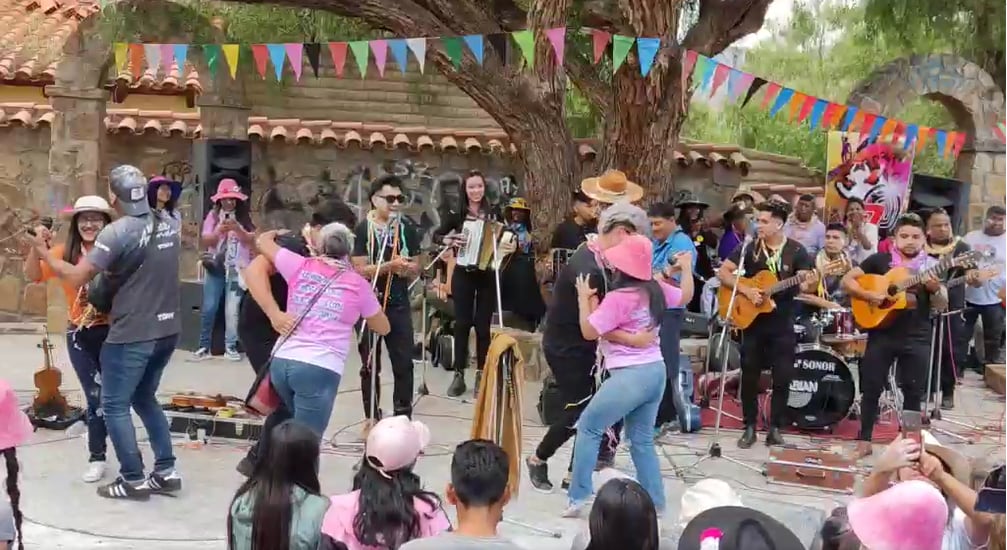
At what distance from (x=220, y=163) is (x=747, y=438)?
5692 millimetres

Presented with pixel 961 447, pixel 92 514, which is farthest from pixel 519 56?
pixel 92 514

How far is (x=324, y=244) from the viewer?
5.52m

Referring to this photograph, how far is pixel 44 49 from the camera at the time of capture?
15.2 metres

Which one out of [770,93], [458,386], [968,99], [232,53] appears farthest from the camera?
[968,99]

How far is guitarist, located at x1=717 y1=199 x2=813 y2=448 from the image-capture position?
7.33 m

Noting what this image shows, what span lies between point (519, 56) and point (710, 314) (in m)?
2.88

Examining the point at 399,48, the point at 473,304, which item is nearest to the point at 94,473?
the point at 473,304

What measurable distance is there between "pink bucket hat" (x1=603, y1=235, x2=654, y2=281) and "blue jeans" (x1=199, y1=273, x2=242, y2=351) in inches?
215

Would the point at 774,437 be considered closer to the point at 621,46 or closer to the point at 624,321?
the point at 624,321

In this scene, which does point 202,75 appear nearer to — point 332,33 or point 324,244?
point 332,33

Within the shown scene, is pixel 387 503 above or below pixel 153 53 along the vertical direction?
below

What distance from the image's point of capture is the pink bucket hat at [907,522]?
2.85 meters

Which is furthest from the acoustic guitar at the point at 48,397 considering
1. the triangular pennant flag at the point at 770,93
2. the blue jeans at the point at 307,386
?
the triangular pennant flag at the point at 770,93

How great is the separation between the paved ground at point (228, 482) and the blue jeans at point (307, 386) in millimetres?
706
